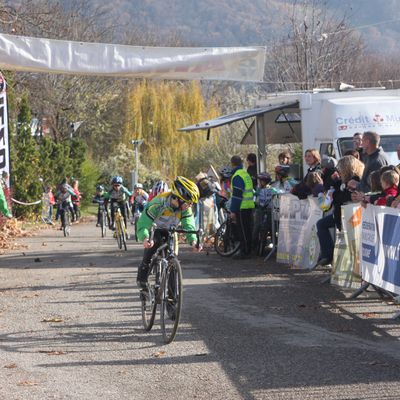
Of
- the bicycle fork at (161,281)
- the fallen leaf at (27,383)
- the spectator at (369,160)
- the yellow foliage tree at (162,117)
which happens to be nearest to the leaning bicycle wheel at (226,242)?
the spectator at (369,160)

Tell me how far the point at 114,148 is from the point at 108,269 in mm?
45011

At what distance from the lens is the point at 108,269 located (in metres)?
17.2

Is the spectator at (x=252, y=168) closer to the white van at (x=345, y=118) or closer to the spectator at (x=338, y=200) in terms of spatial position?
the white van at (x=345, y=118)

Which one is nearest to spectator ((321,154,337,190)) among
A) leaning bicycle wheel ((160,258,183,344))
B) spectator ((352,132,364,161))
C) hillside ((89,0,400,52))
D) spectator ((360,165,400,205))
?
spectator ((352,132,364,161))

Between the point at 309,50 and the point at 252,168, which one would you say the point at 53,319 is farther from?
the point at 309,50

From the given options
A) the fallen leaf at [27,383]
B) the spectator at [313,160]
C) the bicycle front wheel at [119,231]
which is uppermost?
the spectator at [313,160]

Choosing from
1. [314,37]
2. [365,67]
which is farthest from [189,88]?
[365,67]

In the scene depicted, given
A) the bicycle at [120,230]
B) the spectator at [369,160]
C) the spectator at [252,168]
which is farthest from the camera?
the bicycle at [120,230]

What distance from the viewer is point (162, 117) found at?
194 ft

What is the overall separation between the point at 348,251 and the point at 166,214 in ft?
10.7

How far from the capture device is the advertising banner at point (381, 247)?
1002 cm

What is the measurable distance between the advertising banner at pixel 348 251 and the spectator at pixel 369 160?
0.46m

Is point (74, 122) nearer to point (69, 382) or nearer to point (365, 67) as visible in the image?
point (365, 67)

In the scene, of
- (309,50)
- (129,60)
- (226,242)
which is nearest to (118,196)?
(226,242)
